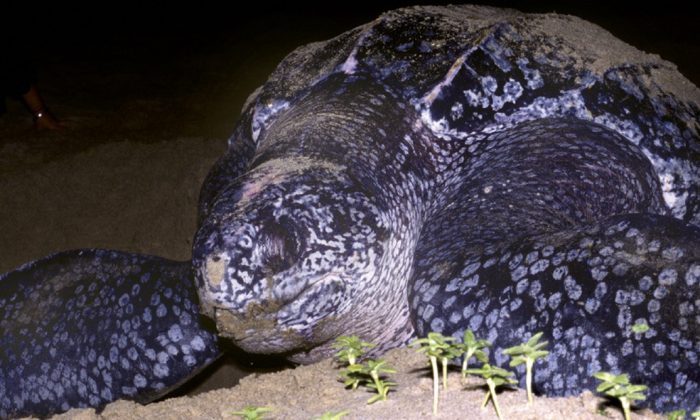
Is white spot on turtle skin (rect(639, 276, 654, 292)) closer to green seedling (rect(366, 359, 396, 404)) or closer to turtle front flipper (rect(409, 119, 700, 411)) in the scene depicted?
turtle front flipper (rect(409, 119, 700, 411))

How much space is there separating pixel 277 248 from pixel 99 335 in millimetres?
1065

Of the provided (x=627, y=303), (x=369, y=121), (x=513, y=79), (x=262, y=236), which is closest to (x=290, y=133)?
(x=369, y=121)

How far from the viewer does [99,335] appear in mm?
2439

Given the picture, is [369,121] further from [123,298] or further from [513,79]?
[123,298]

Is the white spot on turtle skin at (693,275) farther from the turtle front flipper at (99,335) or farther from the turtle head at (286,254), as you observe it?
the turtle front flipper at (99,335)

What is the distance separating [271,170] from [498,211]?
68 cm

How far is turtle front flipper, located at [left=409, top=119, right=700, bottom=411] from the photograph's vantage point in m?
1.44

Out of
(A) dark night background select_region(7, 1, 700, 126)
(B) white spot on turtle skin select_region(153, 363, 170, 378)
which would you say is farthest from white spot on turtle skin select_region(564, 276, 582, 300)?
(A) dark night background select_region(7, 1, 700, 126)

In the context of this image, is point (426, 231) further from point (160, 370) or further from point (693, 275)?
point (160, 370)

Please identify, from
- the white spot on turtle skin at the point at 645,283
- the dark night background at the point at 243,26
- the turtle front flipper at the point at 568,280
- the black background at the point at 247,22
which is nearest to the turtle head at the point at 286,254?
the turtle front flipper at the point at 568,280

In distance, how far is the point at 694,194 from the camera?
2541mm

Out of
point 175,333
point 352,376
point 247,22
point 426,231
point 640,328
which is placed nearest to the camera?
point 640,328

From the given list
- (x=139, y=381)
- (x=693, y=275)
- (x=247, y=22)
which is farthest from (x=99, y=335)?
(x=247, y=22)

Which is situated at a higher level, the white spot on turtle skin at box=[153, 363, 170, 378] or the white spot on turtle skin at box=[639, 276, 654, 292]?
the white spot on turtle skin at box=[639, 276, 654, 292]
